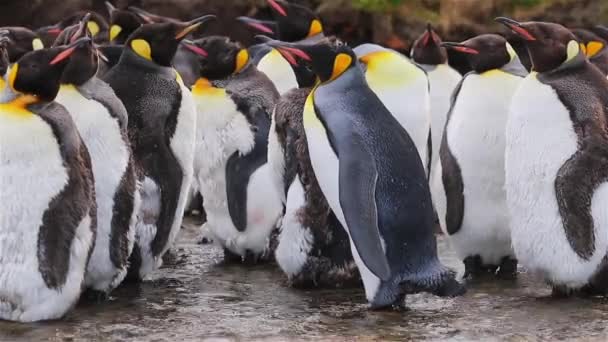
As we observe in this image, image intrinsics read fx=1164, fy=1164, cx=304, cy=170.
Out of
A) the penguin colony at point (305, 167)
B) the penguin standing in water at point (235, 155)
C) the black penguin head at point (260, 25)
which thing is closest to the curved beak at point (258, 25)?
the black penguin head at point (260, 25)

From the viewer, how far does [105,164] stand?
201 inches

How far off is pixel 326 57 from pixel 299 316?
3.68 ft

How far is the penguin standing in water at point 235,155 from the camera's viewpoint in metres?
6.15

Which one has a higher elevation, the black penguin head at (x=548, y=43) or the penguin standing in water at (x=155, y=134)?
the black penguin head at (x=548, y=43)

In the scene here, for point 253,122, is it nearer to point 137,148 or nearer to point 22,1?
point 137,148

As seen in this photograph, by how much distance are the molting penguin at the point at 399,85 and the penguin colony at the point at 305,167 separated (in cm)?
1

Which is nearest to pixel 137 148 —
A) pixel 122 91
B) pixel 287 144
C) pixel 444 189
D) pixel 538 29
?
pixel 122 91

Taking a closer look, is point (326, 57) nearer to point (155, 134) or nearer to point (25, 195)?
point (155, 134)

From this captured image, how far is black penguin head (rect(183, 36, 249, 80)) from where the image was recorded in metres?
6.28

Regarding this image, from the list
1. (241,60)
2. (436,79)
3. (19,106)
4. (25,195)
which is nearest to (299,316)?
(25,195)

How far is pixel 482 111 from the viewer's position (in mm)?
5789

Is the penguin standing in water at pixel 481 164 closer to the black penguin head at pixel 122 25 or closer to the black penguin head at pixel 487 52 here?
the black penguin head at pixel 487 52

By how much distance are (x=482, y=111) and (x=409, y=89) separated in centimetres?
67

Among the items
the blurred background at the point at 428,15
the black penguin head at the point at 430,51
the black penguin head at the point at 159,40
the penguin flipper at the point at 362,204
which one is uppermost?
the blurred background at the point at 428,15
